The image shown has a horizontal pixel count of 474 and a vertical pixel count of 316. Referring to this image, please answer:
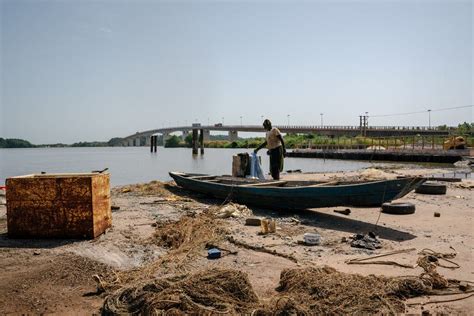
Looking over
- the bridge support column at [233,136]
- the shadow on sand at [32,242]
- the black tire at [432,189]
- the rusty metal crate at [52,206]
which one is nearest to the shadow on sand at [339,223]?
the rusty metal crate at [52,206]

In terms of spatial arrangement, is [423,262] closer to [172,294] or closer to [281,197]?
[172,294]

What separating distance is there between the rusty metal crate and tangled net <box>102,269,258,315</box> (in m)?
2.65

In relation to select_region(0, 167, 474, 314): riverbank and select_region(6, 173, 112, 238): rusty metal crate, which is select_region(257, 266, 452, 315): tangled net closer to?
select_region(0, 167, 474, 314): riverbank

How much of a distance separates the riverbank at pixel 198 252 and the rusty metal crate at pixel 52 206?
0.23 m

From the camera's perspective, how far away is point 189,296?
4.17m

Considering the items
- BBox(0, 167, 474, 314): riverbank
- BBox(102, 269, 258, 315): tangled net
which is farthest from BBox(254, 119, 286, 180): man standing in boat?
BBox(102, 269, 258, 315): tangled net

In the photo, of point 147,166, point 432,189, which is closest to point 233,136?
point 147,166

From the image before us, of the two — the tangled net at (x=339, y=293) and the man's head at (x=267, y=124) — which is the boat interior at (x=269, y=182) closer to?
the man's head at (x=267, y=124)

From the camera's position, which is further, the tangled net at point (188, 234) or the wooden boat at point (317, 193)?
the wooden boat at point (317, 193)

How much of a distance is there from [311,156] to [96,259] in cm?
5428

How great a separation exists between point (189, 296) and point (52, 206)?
11.6 ft

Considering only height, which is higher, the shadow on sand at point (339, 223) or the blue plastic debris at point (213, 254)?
the blue plastic debris at point (213, 254)

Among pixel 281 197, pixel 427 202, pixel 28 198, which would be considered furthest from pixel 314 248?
pixel 427 202

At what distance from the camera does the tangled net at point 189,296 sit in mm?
3980
